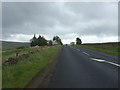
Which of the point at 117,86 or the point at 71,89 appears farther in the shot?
the point at 117,86

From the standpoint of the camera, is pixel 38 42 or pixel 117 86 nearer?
pixel 117 86

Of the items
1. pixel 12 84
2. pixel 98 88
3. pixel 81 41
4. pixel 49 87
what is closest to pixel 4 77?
pixel 12 84

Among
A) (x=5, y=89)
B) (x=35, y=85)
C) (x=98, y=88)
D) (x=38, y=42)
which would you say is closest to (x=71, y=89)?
A: (x=98, y=88)

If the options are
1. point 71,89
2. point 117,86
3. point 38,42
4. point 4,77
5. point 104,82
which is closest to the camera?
point 71,89

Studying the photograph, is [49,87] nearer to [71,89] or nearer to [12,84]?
[71,89]

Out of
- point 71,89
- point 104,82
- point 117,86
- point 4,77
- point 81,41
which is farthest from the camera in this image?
point 81,41

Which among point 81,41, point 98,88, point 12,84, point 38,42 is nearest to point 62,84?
point 98,88

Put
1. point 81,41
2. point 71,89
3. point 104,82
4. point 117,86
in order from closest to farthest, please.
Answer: point 71,89 → point 117,86 → point 104,82 → point 81,41

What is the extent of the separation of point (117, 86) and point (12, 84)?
3.84 metres

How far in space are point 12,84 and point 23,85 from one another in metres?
0.49

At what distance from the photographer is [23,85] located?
7.21 metres

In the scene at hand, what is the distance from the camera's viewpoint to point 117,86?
710 cm

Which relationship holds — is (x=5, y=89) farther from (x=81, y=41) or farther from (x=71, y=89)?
(x=81, y=41)

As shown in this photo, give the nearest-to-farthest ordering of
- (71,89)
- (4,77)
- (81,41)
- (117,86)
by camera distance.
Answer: (71,89) < (117,86) < (4,77) < (81,41)
